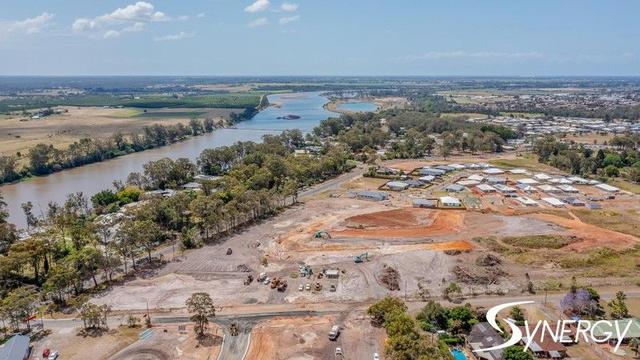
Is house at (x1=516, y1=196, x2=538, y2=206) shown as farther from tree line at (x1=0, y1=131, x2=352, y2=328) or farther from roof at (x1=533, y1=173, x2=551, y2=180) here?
tree line at (x1=0, y1=131, x2=352, y2=328)

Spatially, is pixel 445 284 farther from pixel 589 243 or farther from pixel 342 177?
pixel 342 177


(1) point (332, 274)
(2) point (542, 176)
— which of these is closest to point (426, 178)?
(2) point (542, 176)

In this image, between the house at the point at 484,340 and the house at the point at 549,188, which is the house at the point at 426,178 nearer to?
the house at the point at 549,188

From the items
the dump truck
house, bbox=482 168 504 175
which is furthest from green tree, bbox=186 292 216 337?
house, bbox=482 168 504 175

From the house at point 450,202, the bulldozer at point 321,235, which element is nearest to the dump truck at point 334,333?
the bulldozer at point 321,235

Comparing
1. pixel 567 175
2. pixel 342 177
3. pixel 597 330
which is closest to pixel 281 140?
pixel 342 177
